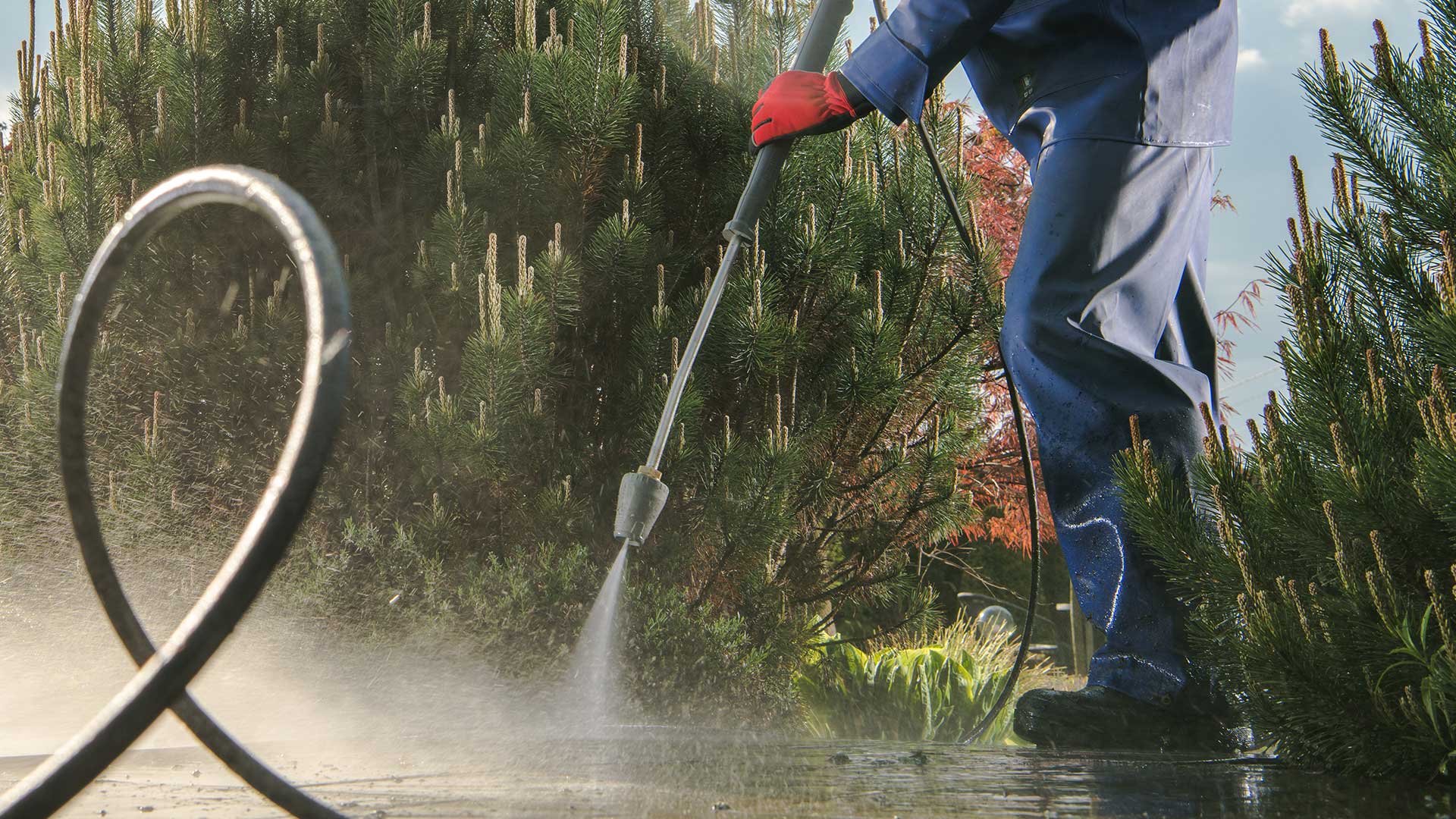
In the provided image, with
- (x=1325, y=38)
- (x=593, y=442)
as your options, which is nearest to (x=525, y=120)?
(x=593, y=442)

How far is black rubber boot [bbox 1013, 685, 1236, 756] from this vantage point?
179 cm

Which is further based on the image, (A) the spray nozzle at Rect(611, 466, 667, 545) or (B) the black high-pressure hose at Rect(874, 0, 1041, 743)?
(B) the black high-pressure hose at Rect(874, 0, 1041, 743)

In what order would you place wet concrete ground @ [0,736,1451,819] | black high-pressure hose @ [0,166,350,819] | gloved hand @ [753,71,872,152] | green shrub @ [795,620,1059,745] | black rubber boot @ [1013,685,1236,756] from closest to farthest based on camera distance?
black high-pressure hose @ [0,166,350,819]
wet concrete ground @ [0,736,1451,819]
black rubber boot @ [1013,685,1236,756]
gloved hand @ [753,71,872,152]
green shrub @ [795,620,1059,745]

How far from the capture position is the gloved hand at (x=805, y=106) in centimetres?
216

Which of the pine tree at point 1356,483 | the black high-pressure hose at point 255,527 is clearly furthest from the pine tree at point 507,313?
the black high-pressure hose at point 255,527

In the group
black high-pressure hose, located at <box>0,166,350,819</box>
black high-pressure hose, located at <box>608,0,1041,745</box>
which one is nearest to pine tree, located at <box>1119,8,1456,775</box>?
black high-pressure hose, located at <box>608,0,1041,745</box>

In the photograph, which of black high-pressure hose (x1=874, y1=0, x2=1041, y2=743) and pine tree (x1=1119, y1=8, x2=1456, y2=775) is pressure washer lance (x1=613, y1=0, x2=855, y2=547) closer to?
black high-pressure hose (x1=874, y1=0, x2=1041, y2=743)

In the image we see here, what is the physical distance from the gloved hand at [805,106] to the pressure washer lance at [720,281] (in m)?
0.07

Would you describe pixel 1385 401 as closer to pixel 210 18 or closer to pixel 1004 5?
pixel 1004 5

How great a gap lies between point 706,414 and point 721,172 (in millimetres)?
687

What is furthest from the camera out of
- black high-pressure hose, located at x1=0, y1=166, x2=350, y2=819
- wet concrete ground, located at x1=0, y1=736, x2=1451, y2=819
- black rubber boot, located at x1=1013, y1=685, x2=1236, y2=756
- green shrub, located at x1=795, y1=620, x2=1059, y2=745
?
green shrub, located at x1=795, y1=620, x2=1059, y2=745

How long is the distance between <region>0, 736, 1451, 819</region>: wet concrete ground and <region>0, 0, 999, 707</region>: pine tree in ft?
3.12

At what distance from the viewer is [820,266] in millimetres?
2988

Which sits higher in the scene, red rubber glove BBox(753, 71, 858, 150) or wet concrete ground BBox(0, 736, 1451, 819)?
red rubber glove BBox(753, 71, 858, 150)
